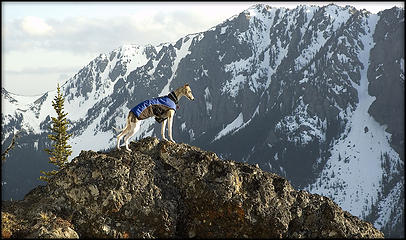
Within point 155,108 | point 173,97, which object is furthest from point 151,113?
point 173,97

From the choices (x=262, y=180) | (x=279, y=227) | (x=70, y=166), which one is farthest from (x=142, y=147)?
(x=279, y=227)

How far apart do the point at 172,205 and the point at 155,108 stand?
5181 mm

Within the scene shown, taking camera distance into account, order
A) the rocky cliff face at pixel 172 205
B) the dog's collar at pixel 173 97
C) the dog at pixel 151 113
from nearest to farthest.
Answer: the rocky cliff face at pixel 172 205
the dog at pixel 151 113
the dog's collar at pixel 173 97

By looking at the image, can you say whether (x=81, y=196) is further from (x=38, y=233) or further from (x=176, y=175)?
(x=176, y=175)

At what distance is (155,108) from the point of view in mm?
23203

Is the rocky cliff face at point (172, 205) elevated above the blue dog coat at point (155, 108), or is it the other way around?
the blue dog coat at point (155, 108)

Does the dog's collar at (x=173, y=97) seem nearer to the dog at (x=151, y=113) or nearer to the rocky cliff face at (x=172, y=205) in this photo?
the dog at (x=151, y=113)

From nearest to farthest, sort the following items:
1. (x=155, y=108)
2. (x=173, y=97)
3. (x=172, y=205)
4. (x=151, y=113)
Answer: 1. (x=172, y=205)
2. (x=151, y=113)
3. (x=155, y=108)
4. (x=173, y=97)

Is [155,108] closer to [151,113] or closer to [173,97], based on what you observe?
[151,113]

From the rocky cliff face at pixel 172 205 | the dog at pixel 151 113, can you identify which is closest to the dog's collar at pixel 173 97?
the dog at pixel 151 113

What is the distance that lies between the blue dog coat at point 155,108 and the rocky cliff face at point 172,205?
223cm

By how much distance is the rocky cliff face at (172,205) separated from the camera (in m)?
19.9

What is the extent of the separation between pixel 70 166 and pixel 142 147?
3.81 metres

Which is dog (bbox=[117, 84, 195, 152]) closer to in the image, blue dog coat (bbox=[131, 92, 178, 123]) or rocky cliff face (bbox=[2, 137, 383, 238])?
blue dog coat (bbox=[131, 92, 178, 123])
